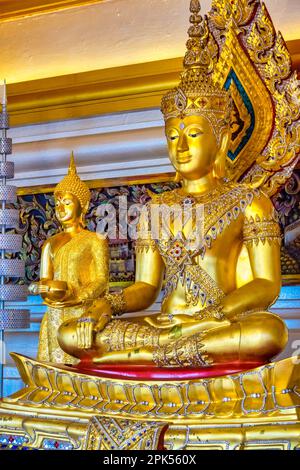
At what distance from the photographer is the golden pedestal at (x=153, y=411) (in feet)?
6.92

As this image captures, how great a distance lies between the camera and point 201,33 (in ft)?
9.48

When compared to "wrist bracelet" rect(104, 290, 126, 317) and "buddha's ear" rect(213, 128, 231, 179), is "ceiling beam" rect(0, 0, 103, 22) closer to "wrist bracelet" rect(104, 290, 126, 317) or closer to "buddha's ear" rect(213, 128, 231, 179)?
"buddha's ear" rect(213, 128, 231, 179)

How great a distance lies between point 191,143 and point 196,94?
0.50 feet

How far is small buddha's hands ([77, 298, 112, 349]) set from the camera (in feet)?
8.09

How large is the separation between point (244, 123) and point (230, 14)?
0.36 metres

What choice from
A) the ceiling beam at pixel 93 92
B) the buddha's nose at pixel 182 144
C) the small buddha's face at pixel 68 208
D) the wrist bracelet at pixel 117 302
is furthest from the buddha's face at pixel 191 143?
the ceiling beam at pixel 93 92

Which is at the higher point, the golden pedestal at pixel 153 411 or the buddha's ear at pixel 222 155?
the buddha's ear at pixel 222 155

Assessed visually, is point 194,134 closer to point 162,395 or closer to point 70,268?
point 70,268

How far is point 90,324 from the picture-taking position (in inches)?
97.6

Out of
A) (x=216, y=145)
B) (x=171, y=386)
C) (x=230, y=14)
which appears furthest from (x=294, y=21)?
(x=171, y=386)

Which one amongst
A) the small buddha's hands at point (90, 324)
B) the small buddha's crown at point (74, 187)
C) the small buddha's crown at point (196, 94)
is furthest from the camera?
the small buddha's crown at point (74, 187)

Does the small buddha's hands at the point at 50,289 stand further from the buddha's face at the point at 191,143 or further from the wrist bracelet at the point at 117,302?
the buddha's face at the point at 191,143

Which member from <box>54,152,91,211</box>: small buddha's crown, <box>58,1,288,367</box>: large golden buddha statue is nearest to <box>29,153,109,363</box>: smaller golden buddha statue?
<box>54,152,91,211</box>: small buddha's crown

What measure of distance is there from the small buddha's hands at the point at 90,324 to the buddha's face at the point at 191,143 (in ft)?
1.69
